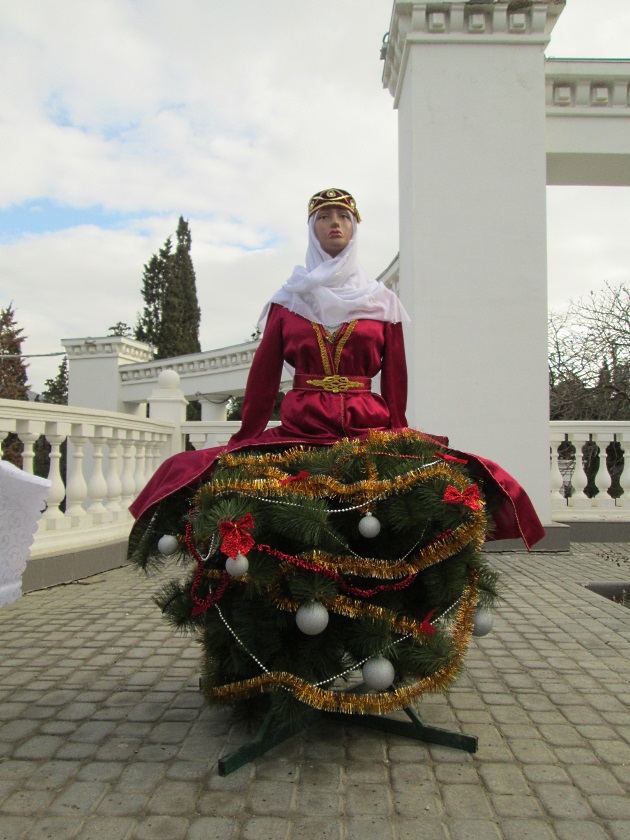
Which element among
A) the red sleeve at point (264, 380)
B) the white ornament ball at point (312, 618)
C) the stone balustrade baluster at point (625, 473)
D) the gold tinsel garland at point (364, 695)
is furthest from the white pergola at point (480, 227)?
the white ornament ball at point (312, 618)

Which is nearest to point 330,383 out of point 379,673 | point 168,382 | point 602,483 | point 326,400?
point 326,400

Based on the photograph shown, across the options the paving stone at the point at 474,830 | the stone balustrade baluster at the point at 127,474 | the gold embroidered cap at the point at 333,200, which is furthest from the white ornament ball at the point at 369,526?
the stone balustrade baluster at the point at 127,474

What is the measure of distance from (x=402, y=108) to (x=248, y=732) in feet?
20.5

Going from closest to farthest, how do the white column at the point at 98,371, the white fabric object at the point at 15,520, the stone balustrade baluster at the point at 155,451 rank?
the white fabric object at the point at 15,520, the stone balustrade baluster at the point at 155,451, the white column at the point at 98,371

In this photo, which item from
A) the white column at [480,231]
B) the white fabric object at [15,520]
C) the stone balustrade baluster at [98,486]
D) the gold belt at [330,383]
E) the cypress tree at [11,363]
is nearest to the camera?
the white fabric object at [15,520]

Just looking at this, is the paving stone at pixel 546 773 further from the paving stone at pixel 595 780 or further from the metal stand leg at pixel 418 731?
the metal stand leg at pixel 418 731

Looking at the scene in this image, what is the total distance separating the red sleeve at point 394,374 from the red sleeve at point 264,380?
1.54ft

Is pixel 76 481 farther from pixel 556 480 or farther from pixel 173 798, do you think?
pixel 556 480

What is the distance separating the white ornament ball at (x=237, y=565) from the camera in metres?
2.06

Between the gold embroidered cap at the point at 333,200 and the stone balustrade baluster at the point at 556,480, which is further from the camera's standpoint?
the stone balustrade baluster at the point at 556,480

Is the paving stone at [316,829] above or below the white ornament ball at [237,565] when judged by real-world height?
below

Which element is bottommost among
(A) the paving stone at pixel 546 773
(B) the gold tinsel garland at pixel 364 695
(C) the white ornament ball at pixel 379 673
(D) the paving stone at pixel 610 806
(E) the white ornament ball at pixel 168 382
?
(A) the paving stone at pixel 546 773

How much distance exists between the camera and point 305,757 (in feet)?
7.54

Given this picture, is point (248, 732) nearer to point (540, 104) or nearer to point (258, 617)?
point (258, 617)
